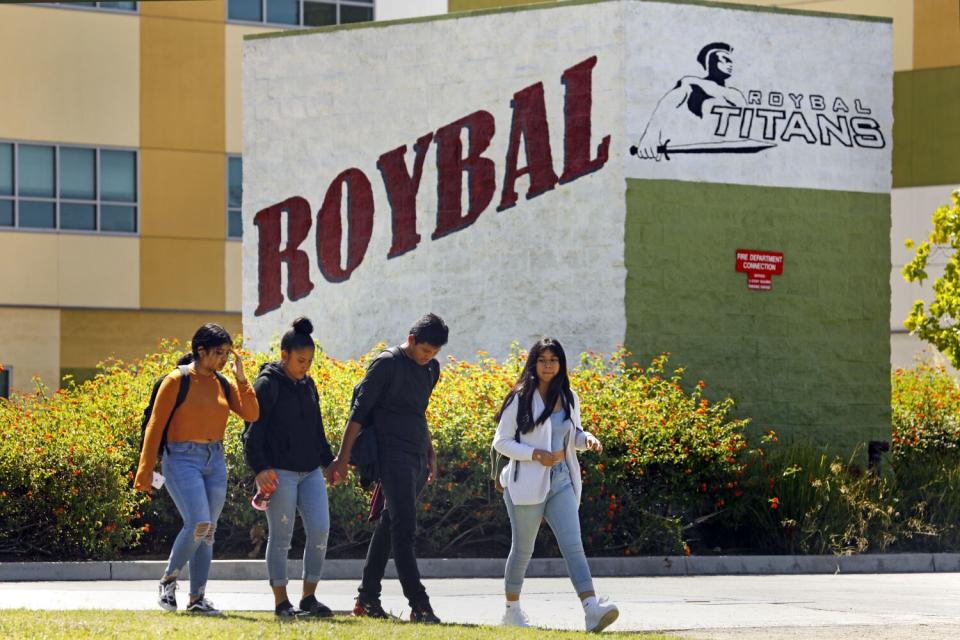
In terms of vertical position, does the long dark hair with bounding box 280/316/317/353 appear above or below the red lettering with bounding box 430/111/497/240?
below

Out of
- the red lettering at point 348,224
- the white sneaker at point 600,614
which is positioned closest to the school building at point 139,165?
the red lettering at point 348,224

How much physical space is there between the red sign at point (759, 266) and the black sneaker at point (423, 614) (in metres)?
11.5

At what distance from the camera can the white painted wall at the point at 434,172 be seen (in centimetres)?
2170

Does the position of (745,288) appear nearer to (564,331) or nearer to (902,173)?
(564,331)

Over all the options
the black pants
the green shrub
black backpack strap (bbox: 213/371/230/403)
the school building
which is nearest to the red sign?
the green shrub

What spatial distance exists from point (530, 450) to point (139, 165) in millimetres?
27279

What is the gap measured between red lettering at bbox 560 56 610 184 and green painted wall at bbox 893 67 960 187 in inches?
699

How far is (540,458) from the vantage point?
11219 millimetres

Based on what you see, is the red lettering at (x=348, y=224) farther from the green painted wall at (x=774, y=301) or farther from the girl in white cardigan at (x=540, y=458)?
the girl in white cardigan at (x=540, y=458)

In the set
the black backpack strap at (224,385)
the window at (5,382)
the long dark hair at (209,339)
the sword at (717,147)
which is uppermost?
the sword at (717,147)

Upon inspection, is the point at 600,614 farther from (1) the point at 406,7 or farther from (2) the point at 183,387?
(1) the point at 406,7

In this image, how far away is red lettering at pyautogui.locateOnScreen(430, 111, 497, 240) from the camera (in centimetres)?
2256

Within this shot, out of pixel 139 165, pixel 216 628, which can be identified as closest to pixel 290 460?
pixel 216 628

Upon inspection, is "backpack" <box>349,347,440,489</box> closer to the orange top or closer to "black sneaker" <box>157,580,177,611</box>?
the orange top
